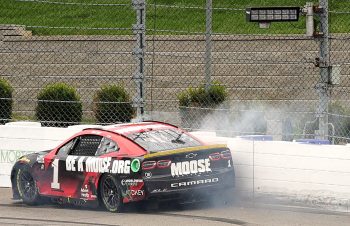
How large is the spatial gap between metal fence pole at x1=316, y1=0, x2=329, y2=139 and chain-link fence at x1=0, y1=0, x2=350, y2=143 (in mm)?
13

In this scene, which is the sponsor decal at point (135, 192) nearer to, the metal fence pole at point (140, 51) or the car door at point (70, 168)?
the car door at point (70, 168)

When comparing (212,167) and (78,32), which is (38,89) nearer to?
(78,32)

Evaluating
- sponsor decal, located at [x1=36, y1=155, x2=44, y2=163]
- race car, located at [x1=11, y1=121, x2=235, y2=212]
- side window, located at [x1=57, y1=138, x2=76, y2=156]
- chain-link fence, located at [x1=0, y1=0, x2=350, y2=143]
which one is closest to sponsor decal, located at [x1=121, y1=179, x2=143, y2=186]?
race car, located at [x1=11, y1=121, x2=235, y2=212]

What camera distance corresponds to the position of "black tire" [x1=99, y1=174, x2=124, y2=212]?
1384 cm

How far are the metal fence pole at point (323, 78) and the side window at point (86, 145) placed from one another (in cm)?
292

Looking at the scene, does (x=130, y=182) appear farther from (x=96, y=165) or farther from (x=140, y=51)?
(x=140, y=51)

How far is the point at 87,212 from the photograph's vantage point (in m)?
14.2

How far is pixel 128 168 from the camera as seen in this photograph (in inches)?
543

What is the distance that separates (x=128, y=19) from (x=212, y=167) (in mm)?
12820

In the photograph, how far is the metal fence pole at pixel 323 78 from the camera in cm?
1507

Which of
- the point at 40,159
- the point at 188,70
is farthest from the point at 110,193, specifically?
the point at 188,70

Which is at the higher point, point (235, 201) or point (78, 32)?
point (78, 32)

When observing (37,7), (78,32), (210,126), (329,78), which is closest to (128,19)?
(78,32)

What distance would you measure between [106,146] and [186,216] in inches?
65.0
